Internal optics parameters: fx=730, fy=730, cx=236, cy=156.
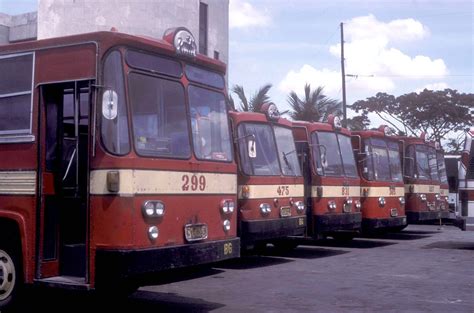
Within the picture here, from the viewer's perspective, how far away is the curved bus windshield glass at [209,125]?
28.9ft

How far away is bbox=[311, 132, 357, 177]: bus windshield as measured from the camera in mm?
16062

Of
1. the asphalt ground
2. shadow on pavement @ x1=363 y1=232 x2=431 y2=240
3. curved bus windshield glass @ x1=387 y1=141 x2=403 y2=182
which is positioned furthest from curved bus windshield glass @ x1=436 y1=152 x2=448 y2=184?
the asphalt ground

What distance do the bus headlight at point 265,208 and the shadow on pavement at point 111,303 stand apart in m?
3.22

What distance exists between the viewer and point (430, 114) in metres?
46.0

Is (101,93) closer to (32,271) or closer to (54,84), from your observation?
(54,84)

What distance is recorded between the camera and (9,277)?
8461mm

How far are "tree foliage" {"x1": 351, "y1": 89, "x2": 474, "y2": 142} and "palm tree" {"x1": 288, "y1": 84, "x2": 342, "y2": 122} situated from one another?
14493 mm

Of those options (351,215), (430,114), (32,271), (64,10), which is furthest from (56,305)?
(430,114)

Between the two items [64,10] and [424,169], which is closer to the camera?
[424,169]

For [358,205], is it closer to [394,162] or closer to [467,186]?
[467,186]

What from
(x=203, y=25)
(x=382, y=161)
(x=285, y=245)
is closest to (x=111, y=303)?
(x=285, y=245)

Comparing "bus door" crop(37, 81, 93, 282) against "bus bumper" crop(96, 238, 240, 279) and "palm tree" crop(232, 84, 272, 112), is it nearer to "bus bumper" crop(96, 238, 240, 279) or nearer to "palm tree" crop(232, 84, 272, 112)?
"bus bumper" crop(96, 238, 240, 279)

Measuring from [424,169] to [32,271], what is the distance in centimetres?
1508

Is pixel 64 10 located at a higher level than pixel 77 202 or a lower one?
higher
